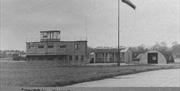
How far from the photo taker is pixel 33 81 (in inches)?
93.4

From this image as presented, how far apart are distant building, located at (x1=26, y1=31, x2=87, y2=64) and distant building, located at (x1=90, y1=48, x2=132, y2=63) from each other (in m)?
0.10

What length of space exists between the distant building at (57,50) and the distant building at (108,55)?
0.33 ft

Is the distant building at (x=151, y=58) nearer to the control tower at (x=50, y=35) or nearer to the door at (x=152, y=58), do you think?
the door at (x=152, y=58)

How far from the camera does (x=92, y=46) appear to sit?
86.6 inches

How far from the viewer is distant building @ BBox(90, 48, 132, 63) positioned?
6.98 feet

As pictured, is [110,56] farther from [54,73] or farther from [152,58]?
[54,73]

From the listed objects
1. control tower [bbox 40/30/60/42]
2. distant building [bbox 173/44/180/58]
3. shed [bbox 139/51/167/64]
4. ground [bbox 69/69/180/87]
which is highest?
control tower [bbox 40/30/60/42]

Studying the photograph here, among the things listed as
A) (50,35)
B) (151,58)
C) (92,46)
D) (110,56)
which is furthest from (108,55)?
(50,35)

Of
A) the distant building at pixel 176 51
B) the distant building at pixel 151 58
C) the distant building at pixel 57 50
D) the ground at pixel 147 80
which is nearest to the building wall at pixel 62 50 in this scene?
the distant building at pixel 57 50

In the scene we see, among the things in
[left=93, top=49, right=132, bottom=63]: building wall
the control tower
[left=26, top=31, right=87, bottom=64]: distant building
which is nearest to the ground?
[left=93, top=49, right=132, bottom=63]: building wall

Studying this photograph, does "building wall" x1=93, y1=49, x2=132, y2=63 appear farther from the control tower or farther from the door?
the control tower

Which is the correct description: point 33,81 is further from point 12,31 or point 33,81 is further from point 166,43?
point 166,43

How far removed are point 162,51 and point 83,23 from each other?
2.76 feet

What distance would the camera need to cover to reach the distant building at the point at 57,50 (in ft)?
6.73
